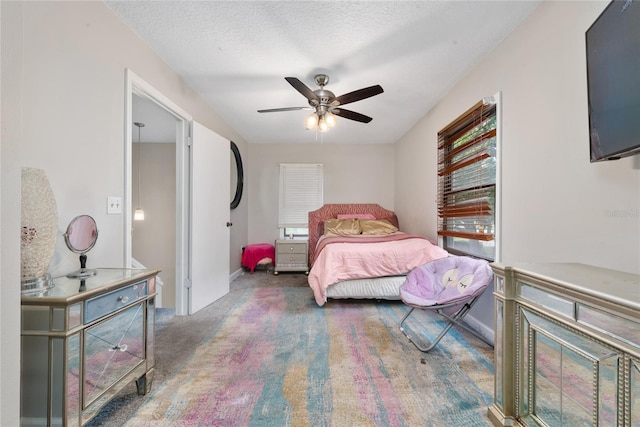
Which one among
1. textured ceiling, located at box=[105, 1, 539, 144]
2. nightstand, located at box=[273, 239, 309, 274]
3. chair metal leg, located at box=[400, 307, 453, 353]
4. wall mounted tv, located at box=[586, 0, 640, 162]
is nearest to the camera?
wall mounted tv, located at box=[586, 0, 640, 162]

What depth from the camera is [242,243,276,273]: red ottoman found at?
4.57 m

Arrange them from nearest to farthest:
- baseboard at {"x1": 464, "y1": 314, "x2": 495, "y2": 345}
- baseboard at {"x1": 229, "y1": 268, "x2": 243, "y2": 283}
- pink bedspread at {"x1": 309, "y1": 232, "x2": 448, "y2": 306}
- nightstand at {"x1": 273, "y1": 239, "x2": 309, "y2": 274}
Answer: baseboard at {"x1": 464, "y1": 314, "x2": 495, "y2": 345}, pink bedspread at {"x1": 309, "y1": 232, "x2": 448, "y2": 306}, baseboard at {"x1": 229, "y1": 268, "x2": 243, "y2": 283}, nightstand at {"x1": 273, "y1": 239, "x2": 309, "y2": 274}

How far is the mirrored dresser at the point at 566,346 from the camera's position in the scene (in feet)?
2.60

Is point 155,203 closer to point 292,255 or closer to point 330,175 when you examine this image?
point 292,255

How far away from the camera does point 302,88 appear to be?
7.33 ft

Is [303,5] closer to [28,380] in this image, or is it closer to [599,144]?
[599,144]

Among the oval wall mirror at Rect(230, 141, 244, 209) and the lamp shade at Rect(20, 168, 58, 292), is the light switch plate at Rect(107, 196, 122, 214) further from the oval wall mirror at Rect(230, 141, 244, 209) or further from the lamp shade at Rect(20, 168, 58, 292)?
the oval wall mirror at Rect(230, 141, 244, 209)

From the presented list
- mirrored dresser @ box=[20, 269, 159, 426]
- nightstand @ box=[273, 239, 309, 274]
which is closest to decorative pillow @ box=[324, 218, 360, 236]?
nightstand @ box=[273, 239, 309, 274]

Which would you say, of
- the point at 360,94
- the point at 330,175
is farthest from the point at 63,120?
the point at 330,175

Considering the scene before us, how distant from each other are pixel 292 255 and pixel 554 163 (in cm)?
370

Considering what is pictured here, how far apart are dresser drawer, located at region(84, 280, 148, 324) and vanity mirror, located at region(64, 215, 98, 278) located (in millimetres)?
229

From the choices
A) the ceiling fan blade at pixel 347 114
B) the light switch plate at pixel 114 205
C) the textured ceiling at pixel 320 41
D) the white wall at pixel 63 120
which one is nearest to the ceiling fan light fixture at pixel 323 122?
the ceiling fan blade at pixel 347 114

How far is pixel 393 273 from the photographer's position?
2.91 m

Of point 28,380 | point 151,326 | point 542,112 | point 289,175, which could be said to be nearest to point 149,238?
point 289,175
